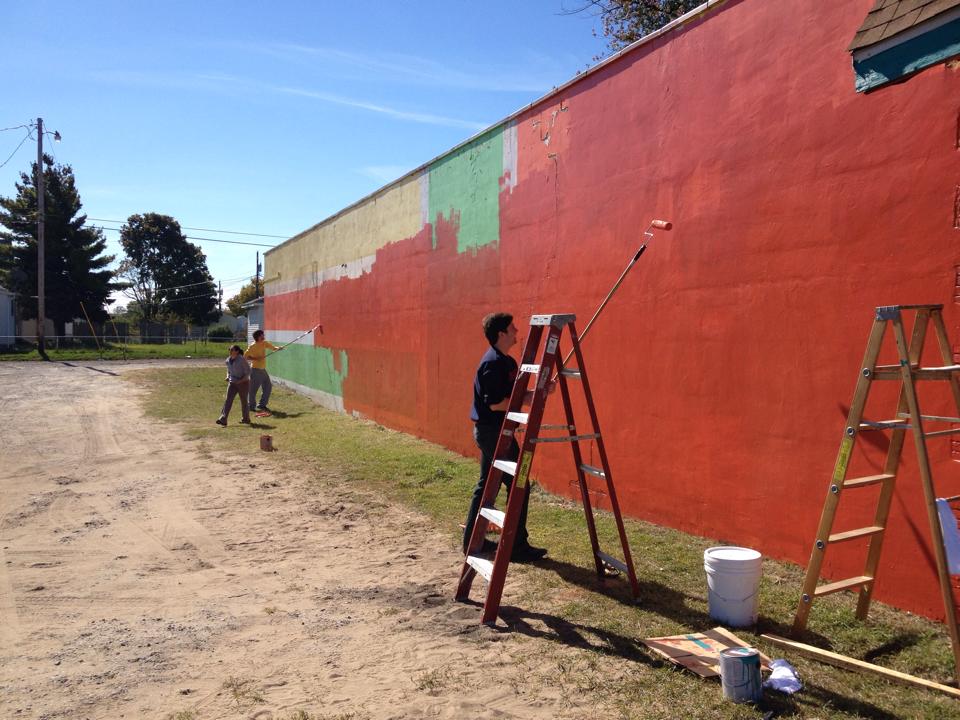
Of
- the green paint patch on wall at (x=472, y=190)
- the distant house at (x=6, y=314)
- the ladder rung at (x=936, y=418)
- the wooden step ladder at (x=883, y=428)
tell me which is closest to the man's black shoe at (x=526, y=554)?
the wooden step ladder at (x=883, y=428)

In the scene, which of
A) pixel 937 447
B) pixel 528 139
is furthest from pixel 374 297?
pixel 937 447

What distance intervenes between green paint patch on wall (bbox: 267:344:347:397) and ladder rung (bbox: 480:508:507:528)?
11340 millimetres

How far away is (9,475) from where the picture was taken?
9.21m

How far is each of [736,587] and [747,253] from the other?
8.84 ft

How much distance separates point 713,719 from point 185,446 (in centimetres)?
1011

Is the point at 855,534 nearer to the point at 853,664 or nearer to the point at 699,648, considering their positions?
the point at 853,664

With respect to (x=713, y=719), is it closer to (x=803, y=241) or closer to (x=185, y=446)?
(x=803, y=241)

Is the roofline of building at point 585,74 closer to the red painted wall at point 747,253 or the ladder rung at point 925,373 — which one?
the red painted wall at point 747,253

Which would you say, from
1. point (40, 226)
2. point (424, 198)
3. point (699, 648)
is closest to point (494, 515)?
point (699, 648)

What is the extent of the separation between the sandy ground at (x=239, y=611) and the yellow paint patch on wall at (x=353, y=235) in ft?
17.8

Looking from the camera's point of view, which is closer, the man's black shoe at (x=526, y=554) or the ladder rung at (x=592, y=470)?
the ladder rung at (x=592, y=470)

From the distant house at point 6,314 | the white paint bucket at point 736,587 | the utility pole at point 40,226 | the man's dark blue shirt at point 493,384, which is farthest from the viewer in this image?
the distant house at point 6,314

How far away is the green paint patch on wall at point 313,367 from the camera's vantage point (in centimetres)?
1633

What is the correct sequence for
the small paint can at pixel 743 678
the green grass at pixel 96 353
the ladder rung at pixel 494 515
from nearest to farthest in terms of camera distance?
the small paint can at pixel 743 678
the ladder rung at pixel 494 515
the green grass at pixel 96 353
